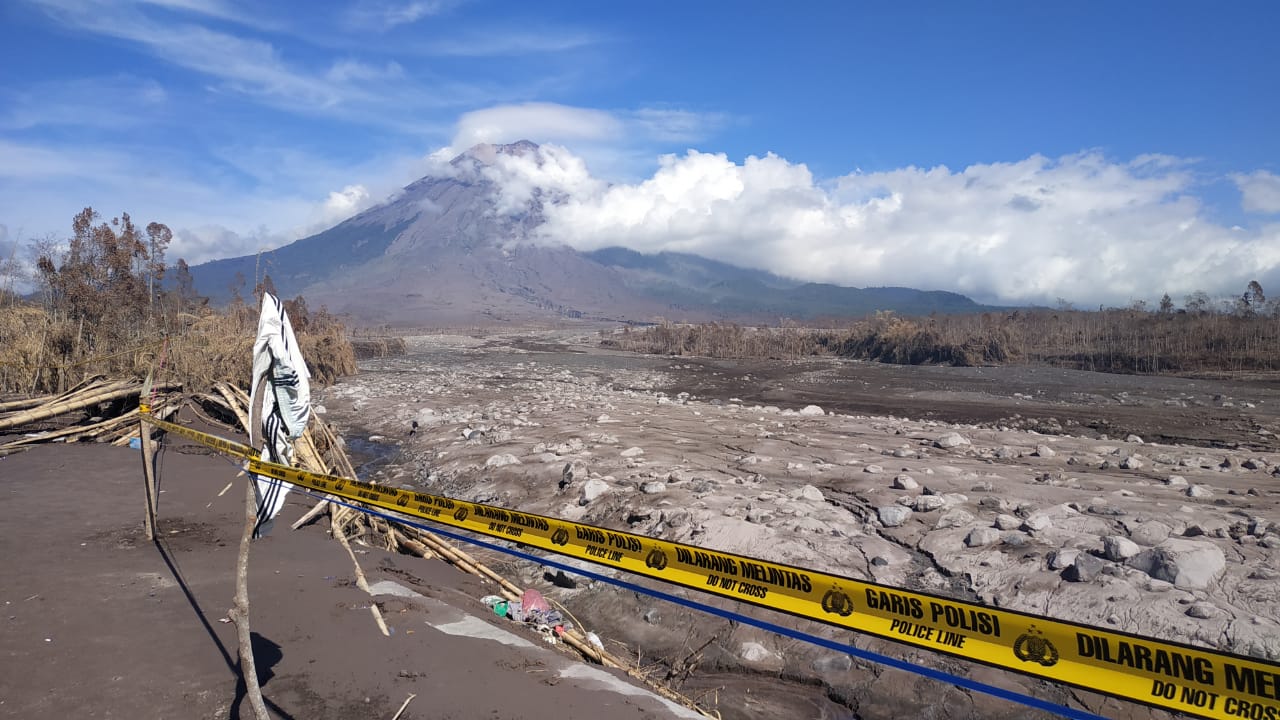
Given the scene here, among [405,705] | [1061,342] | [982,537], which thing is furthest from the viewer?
[1061,342]

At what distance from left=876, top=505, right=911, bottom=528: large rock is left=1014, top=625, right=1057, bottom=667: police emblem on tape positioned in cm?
547

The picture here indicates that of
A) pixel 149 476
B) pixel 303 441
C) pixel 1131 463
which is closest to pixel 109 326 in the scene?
pixel 303 441

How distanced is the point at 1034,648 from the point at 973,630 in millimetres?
168

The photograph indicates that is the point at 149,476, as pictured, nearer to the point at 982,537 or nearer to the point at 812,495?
the point at 812,495

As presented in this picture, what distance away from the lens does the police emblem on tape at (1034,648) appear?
6.45 feet

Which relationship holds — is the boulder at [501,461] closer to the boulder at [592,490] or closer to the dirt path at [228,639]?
the boulder at [592,490]

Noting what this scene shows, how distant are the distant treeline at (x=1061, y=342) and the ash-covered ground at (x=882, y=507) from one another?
19.7 metres

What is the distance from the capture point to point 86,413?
1084 centimetres

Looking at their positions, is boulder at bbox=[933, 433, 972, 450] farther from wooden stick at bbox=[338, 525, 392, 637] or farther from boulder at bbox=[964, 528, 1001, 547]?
wooden stick at bbox=[338, 525, 392, 637]

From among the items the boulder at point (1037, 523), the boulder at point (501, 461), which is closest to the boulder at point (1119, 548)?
the boulder at point (1037, 523)

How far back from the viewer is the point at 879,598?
2281 millimetres

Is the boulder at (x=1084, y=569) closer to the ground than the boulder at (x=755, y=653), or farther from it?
farther from it

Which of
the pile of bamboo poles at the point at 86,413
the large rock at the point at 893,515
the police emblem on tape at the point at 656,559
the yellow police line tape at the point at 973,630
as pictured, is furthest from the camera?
the pile of bamboo poles at the point at 86,413

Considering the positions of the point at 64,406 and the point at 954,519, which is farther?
the point at 64,406
